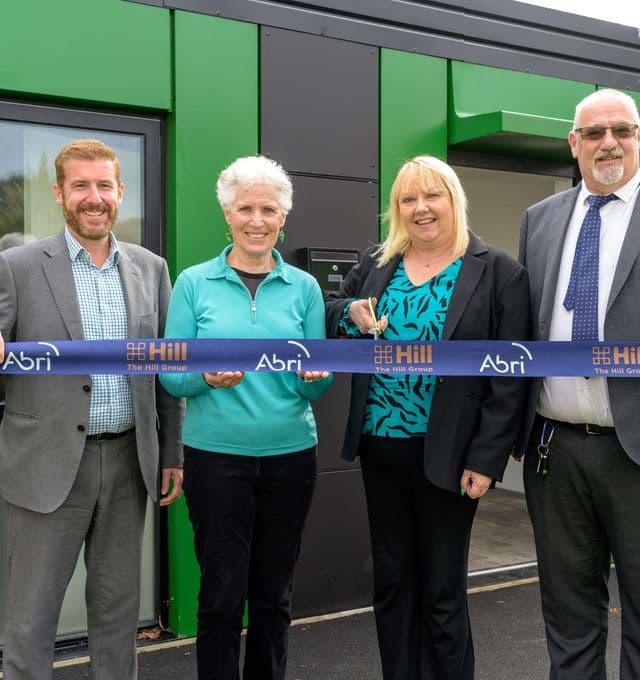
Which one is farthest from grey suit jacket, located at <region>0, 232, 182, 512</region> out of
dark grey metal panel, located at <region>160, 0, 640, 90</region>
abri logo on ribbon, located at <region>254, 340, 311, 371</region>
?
dark grey metal panel, located at <region>160, 0, 640, 90</region>

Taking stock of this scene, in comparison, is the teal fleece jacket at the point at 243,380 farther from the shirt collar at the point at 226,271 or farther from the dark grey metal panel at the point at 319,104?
the dark grey metal panel at the point at 319,104

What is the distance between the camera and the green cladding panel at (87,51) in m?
3.93

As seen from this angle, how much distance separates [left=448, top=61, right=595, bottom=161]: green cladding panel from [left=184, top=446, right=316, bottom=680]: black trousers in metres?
2.75

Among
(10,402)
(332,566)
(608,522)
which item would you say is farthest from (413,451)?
(332,566)

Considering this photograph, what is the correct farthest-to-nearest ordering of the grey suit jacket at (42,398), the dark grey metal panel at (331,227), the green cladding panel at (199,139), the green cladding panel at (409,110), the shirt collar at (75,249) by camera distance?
the green cladding panel at (409,110)
the dark grey metal panel at (331,227)
the green cladding panel at (199,139)
the shirt collar at (75,249)
the grey suit jacket at (42,398)

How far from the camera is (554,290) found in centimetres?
296

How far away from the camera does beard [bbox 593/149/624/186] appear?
2.85m

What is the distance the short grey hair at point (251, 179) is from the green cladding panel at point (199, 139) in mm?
1328

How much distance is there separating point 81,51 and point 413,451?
8.76 ft

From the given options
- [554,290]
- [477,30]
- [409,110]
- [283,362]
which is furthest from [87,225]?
[477,30]

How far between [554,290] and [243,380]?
47.0 inches

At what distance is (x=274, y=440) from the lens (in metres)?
3.01

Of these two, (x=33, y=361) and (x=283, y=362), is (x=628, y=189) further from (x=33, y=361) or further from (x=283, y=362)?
(x=33, y=361)

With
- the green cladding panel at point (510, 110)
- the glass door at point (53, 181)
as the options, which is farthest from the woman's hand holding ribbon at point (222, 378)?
the green cladding panel at point (510, 110)
